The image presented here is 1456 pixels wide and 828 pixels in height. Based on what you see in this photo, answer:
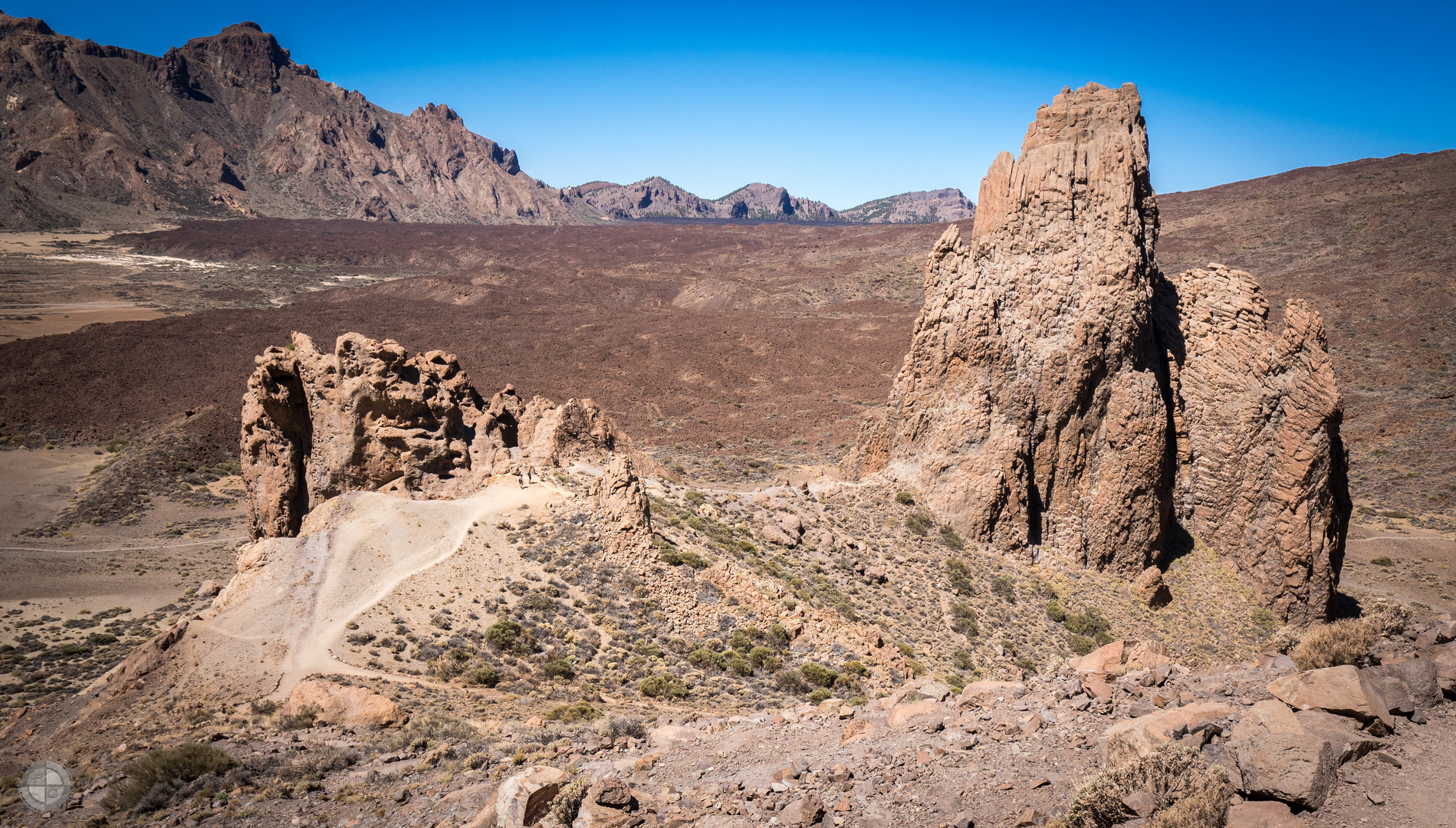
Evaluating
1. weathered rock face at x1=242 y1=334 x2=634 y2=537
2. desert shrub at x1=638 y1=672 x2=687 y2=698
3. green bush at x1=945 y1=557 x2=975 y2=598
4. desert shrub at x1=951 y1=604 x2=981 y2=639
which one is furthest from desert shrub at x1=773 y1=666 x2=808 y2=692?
weathered rock face at x1=242 y1=334 x2=634 y2=537

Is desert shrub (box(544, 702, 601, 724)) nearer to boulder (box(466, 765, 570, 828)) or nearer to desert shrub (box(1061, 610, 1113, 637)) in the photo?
boulder (box(466, 765, 570, 828))

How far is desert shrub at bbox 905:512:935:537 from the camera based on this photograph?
74.6ft

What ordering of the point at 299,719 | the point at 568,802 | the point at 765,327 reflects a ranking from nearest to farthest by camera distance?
1. the point at 568,802
2. the point at 299,719
3. the point at 765,327

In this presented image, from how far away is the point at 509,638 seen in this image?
16.1m

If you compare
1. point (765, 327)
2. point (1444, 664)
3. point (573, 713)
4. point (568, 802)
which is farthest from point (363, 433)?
point (765, 327)

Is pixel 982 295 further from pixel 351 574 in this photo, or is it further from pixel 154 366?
pixel 154 366

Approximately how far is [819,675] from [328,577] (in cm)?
1180

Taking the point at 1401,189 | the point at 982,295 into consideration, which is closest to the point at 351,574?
the point at 982,295

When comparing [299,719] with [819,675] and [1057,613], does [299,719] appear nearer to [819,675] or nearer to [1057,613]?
[819,675]

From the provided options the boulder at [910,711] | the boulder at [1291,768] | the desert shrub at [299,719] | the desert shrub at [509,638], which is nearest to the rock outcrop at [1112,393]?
the boulder at [910,711]

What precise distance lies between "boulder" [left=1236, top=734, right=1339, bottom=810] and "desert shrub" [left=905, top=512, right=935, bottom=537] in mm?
15930

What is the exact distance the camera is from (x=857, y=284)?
105250mm

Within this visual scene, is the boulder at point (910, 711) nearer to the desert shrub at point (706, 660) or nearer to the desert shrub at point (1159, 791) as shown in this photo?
the desert shrub at point (1159, 791)

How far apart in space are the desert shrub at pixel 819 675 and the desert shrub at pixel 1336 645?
340 inches
